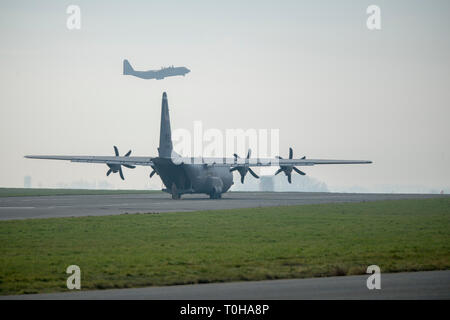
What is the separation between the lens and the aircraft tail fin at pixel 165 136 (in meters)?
76.2

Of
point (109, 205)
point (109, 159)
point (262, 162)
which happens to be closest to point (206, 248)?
point (109, 205)

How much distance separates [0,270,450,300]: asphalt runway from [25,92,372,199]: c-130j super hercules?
54.5 meters

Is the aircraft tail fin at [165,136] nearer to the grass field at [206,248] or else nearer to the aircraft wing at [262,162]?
the aircraft wing at [262,162]

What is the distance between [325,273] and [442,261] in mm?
4900

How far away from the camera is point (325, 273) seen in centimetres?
2119

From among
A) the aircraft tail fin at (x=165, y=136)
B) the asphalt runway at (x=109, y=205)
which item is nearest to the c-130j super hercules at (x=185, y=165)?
the aircraft tail fin at (x=165, y=136)

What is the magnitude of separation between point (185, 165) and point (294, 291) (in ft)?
188

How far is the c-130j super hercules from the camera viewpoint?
245ft

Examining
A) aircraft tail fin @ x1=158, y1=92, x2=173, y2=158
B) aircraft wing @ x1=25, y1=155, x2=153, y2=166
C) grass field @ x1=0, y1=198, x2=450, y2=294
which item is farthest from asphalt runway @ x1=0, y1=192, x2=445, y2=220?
grass field @ x1=0, y1=198, x2=450, y2=294

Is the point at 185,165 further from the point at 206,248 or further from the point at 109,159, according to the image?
the point at 206,248

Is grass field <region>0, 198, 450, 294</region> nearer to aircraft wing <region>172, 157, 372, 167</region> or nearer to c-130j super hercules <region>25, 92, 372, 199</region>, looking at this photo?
c-130j super hercules <region>25, 92, 372, 199</region>

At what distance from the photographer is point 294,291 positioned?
1767cm
